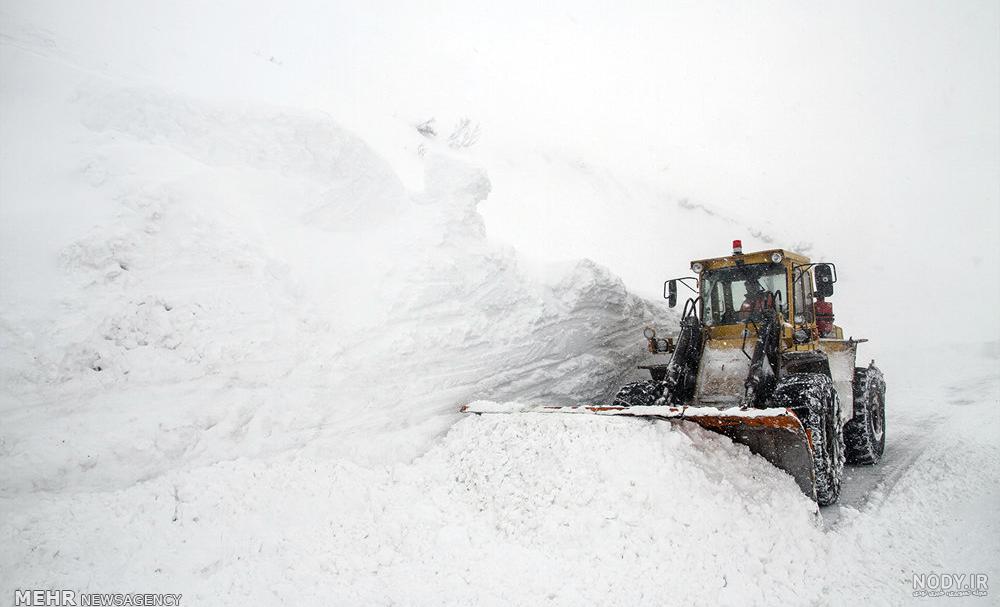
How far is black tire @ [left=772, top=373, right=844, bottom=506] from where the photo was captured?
4723 mm

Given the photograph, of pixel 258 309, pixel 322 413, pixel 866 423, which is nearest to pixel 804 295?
pixel 866 423

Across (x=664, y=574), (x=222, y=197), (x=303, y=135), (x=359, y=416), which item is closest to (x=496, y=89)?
(x=303, y=135)

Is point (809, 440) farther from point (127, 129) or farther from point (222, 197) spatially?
point (127, 129)

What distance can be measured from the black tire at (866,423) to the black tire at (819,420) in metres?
1.06

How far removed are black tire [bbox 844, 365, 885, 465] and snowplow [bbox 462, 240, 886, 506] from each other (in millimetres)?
12

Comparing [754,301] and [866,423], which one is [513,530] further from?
[866,423]

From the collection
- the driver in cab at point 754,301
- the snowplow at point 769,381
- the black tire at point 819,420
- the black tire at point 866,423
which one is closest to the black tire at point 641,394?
the snowplow at point 769,381

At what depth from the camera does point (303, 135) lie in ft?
21.1

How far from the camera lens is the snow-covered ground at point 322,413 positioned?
11.0ft

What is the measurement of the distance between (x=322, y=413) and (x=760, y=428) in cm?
384

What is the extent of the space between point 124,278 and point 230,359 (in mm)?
1071

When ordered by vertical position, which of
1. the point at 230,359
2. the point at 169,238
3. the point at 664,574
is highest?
the point at 169,238

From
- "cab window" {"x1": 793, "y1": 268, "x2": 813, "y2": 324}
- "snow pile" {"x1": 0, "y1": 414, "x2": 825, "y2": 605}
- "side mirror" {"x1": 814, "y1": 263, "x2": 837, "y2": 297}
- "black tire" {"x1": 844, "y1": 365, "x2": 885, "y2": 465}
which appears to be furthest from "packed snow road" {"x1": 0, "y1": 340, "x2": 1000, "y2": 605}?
"side mirror" {"x1": 814, "y1": 263, "x2": 837, "y2": 297}

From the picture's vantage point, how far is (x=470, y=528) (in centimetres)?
384
